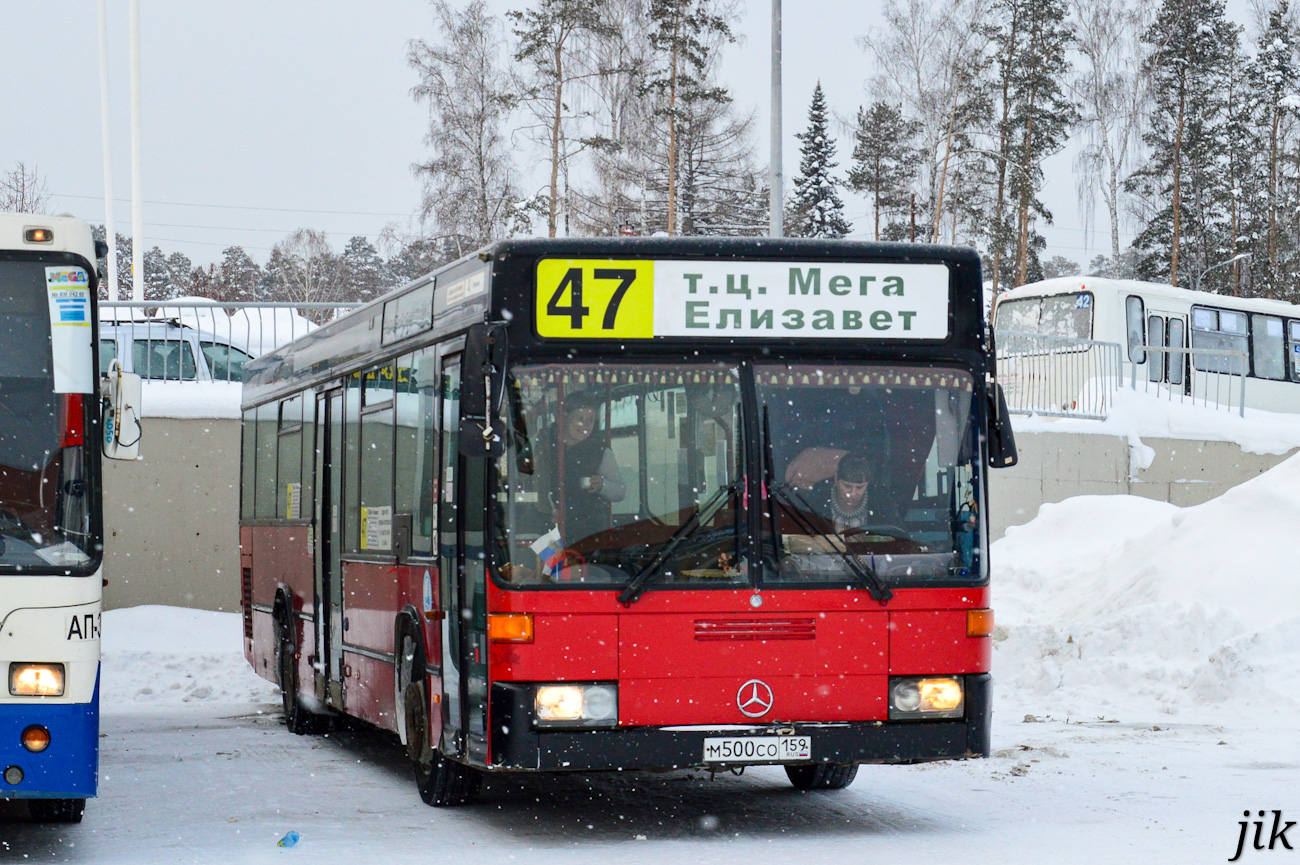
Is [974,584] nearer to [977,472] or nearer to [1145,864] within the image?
[977,472]

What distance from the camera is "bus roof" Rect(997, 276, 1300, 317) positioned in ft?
107

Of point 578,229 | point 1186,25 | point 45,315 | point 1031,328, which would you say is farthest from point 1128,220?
point 45,315

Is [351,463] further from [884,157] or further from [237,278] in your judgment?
[237,278]

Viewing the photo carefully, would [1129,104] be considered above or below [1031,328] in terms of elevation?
above

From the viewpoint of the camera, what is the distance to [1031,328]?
3419cm

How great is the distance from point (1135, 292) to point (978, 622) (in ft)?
84.2

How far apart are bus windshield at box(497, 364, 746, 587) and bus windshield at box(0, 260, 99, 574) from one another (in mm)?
1833

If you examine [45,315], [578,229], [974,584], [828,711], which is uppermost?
[578,229]

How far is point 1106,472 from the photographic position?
24609mm

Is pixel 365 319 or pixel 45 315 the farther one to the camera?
pixel 365 319

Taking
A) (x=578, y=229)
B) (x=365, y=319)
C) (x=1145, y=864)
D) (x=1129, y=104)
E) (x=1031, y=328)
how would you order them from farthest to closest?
(x=1129, y=104) < (x=578, y=229) < (x=1031, y=328) < (x=365, y=319) < (x=1145, y=864)

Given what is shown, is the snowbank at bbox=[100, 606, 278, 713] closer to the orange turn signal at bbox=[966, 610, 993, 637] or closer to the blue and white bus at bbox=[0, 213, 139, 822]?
the blue and white bus at bbox=[0, 213, 139, 822]

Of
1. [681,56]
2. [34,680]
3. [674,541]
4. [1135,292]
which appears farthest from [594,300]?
[681,56]

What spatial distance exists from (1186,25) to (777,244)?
1903 inches
